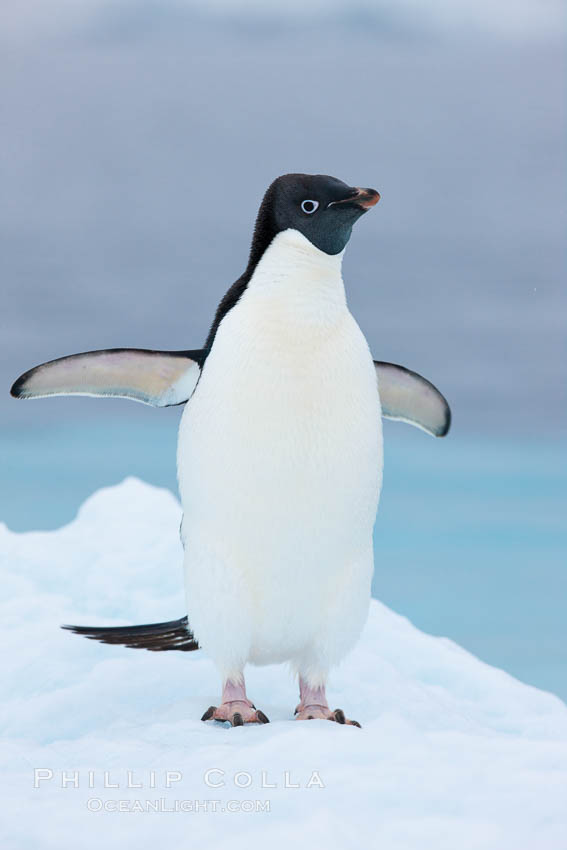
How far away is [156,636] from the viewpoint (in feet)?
11.7

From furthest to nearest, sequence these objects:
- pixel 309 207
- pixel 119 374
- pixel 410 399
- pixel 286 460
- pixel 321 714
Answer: pixel 410 399, pixel 119 374, pixel 321 714, pixel 309 207, pixel 286 460

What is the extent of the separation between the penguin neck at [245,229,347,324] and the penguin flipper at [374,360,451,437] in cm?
59

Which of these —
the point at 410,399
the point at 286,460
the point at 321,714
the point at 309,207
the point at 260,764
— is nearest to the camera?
the point at 260,764

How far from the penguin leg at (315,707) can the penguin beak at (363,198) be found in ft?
4.89

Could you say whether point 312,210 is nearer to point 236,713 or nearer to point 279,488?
point 279,488

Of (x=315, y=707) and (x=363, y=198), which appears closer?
(x=363, y=198)

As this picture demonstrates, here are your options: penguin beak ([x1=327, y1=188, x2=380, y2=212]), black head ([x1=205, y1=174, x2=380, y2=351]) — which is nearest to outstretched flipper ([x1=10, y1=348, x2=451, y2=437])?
black head ([x1=205, y1=174, x2=380, y2=351])

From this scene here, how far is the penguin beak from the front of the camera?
117 inches

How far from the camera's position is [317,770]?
255 cm

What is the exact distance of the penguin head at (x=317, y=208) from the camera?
3016 millimetres

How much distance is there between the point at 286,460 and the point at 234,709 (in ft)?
A: 2.60

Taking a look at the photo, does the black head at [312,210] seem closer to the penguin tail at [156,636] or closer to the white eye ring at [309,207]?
the white eye ring at [309,207]

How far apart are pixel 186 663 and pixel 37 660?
0.88m

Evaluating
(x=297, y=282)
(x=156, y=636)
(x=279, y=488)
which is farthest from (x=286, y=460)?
(x=156, y=636)
